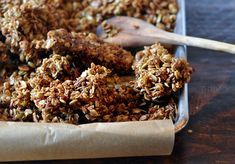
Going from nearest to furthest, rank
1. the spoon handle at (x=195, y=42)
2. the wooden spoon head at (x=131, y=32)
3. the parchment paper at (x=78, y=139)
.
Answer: the parchment paper at (x=78, y=139) → the spoon handle at (x=195, y=42) → the wooden spoon head at (x=131, y=32)

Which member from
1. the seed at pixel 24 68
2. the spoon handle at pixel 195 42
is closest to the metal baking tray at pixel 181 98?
the spoon handle at pixel 195 42

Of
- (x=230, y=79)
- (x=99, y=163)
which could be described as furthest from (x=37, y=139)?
(x=230, y=79)

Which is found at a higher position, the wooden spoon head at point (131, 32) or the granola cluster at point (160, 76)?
the wooden spoon head at point (131, 32)

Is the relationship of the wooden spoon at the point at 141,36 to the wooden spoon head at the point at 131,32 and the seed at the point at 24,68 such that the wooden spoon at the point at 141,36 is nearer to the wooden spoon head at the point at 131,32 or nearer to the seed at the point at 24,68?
the wooden spoon head at the point at 131,32

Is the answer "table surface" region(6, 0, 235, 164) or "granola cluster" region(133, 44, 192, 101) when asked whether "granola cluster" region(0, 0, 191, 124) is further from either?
"table surface" region(6, 0, 235, 164)

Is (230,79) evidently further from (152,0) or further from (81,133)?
(81,133)

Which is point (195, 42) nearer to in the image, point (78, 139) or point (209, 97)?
point (209, 97)

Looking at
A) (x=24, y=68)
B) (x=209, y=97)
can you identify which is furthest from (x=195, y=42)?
(x=24, y=68)
